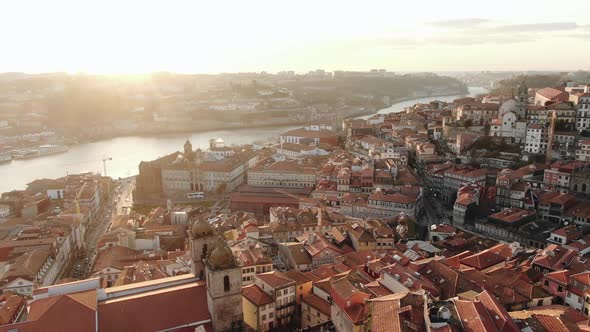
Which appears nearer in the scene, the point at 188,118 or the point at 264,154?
the point at 264,154

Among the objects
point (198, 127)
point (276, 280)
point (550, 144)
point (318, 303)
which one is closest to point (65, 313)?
point (276, 280)

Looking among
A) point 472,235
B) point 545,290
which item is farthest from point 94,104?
point 545,290

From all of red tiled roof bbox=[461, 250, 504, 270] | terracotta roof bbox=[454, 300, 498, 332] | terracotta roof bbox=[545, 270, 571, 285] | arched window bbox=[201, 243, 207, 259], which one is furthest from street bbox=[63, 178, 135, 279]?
terracotta roof bbox=[545, 270, 571, 285]

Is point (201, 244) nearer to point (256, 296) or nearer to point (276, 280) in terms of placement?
point (256, 296)

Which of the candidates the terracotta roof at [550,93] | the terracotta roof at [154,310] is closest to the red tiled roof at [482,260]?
the terracotta roof at [154,310]

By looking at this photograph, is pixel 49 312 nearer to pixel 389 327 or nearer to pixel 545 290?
pixel 389 327

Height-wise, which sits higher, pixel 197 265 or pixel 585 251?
→ pixel 197 265

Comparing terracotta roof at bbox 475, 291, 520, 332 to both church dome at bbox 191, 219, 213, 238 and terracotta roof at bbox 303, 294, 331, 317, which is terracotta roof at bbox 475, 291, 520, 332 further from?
church dome at bbox 191, 219, 213, 238
